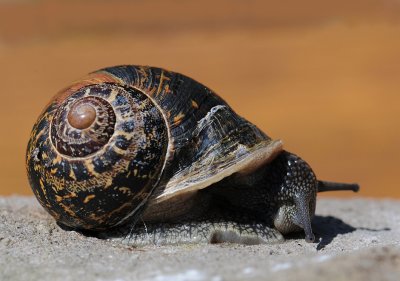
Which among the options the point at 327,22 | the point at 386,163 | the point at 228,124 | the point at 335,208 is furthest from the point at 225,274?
the point at 327,22

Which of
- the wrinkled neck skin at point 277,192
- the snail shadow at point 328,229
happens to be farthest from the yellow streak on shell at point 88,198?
the snail shadow at point 328,229

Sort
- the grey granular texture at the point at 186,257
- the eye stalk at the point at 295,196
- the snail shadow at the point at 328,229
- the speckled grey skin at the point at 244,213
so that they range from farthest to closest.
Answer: the snail shadow at the point at 328,229
the eye stalk at the point at 295,196
the speckled grey skin at the point at 244,213
the grey granular texture at the point at 186,257

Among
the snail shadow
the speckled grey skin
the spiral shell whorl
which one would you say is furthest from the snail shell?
the snail shadow

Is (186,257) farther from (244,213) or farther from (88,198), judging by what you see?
(244,213)

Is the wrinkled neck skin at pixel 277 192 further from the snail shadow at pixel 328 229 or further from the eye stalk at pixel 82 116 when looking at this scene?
the eye stalk at pixel 82 116

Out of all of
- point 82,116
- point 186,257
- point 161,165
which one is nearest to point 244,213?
point 161,165

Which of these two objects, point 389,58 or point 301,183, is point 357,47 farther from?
point 301,183

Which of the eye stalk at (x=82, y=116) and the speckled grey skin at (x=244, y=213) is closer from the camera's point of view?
the eye stalk at (x=82, y=116)
